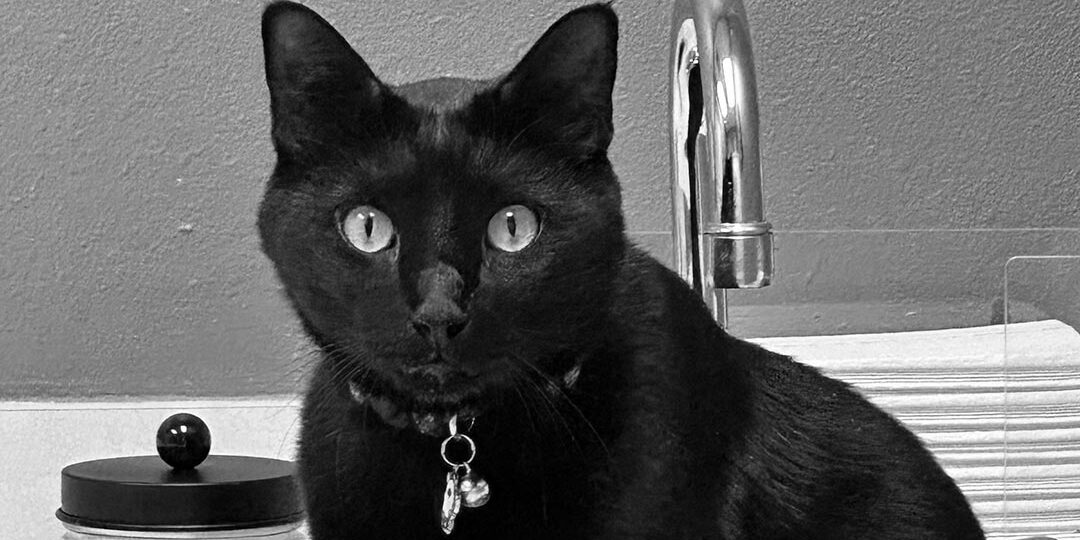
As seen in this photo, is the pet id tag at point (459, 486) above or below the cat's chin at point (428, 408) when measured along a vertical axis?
below

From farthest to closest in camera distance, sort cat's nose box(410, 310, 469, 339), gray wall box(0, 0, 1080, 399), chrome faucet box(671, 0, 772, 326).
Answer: gray wall box(0, 0, 1080, 399) → chrome faucet box(671, 0, 772, 326) → cat's nose box(410, 310, 469, 339)

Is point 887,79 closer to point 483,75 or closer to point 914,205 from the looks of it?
point 914,205

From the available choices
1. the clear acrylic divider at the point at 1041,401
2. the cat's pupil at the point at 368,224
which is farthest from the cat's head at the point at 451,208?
the clear acrylic divider at the point at 1041,401

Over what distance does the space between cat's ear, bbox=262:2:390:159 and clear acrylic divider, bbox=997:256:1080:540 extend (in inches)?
11.1

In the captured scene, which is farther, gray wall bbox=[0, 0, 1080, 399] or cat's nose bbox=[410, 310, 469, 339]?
gray wall bbox=[0, 0, 1080, 399]

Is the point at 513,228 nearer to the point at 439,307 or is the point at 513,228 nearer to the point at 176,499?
the point at 439,307

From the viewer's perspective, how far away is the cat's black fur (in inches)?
15.5

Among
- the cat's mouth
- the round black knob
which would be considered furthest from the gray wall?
the cat's mouth

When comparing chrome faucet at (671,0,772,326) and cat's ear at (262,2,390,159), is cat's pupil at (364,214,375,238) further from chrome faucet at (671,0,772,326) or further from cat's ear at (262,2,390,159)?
chrome faucet at (671,0,772,326)

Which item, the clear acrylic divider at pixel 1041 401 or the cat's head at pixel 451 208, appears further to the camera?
the clear acrylic divider at pixel 1041 401

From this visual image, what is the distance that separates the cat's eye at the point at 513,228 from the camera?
406 millimetres

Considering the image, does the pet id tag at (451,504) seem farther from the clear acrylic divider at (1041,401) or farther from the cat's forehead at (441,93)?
the clear acrylic divider at (1041,401)

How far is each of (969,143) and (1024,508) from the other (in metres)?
0.47

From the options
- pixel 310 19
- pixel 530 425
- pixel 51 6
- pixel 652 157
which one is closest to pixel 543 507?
pixel 530 425
